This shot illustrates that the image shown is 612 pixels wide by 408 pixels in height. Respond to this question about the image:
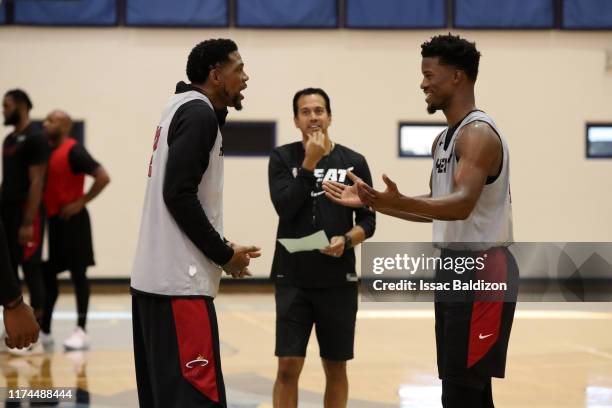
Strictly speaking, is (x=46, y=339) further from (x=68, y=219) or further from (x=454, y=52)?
(x=454, y=52)

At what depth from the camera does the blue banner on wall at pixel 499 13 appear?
41.0 ft

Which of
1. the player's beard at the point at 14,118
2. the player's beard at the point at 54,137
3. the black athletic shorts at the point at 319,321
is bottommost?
the black athletic shorts at the point at 319,321

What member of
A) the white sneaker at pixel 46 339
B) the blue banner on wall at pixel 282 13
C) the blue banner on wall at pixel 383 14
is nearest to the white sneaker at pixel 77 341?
the white sneaker at pixel 46 339

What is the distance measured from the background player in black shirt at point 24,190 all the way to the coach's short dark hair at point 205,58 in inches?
172

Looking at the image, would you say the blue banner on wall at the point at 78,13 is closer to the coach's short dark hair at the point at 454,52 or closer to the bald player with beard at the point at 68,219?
the bald player with beard at the point at 68,219

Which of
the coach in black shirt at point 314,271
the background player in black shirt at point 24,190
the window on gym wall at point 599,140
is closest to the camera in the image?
the coach in black shirt at point 314,271

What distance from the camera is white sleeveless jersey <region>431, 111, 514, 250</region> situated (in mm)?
3648

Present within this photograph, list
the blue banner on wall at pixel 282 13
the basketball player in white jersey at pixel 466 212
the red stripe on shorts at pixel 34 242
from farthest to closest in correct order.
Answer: the blue banner on wall at pixel 282 13 → the red stripe on shorts at pixel 34 242 → the basketball player in white jersey at pixel 466 212

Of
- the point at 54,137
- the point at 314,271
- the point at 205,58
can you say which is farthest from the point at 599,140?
the point at 205,58

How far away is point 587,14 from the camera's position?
12.6 metres

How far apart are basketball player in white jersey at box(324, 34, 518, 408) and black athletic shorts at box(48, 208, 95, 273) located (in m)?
4.73

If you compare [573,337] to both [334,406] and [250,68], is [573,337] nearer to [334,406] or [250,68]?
[334,406]

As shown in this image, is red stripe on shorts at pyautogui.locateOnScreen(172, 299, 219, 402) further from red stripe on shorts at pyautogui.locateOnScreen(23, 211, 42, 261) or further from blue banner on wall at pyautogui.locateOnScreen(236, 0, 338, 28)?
blue banner on wall at pyautogui.locateOnScreen(236, 0, 338, 28)

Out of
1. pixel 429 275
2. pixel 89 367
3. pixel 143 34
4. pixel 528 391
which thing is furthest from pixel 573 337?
pixel 143 34
